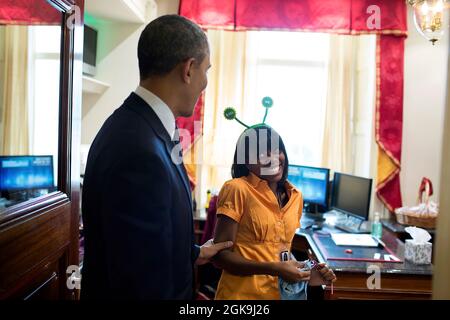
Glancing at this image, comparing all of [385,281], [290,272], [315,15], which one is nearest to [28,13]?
[290,272]

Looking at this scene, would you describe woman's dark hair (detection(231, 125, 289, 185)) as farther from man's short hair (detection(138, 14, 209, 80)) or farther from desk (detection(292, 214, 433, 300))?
desk (detection(292, 214, 433, 300))

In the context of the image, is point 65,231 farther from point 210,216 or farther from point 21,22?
point 210,216

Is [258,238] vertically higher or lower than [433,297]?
lower

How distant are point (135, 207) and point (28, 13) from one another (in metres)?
0.53

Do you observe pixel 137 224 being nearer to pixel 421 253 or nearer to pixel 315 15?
pixel 421 253

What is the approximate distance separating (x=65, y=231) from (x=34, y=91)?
37cm

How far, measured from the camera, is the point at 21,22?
789 mm

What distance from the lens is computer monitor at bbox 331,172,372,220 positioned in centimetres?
230

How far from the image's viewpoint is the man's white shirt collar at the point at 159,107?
72 cm

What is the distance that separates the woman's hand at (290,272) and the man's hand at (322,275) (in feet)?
0.15

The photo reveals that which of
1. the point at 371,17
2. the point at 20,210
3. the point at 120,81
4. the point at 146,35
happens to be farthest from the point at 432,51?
the point at 20,210

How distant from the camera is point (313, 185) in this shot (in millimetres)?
2707

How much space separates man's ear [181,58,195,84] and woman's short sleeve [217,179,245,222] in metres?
0.54

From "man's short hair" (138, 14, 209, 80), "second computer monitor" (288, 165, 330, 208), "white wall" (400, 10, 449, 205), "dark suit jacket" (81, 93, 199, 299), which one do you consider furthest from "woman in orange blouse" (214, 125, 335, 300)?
"white wall" (400, 10, 449, 205)
